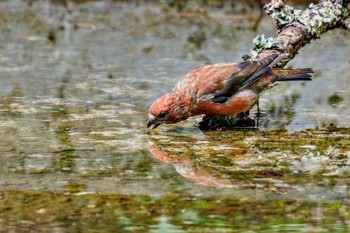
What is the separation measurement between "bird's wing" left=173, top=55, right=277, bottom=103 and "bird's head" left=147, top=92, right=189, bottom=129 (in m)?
0.15

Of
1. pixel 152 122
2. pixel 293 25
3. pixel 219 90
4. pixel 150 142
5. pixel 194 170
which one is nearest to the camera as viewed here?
pixel 194 170

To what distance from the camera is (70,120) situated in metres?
7.00

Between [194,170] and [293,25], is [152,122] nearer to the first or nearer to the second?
[194,170]

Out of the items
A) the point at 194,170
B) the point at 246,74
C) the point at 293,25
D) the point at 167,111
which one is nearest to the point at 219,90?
the point at 246,74

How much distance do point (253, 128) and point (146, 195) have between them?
215 cm

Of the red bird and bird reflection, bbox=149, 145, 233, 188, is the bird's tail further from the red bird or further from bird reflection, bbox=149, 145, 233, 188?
bird reflection, bbox=149, 145, 233, 188

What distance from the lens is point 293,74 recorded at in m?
7.33

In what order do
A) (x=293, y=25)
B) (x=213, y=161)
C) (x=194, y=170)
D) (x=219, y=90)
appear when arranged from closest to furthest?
(x=194, y=170)
(x=213, y=161)
(x=219, y=90)
(x=293, y=25)

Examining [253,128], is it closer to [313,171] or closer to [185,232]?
[313,171]

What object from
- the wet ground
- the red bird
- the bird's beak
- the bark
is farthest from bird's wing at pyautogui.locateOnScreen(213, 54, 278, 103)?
the bird's beak

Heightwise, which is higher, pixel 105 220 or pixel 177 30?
pixel 177 30

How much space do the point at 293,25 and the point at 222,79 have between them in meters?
1.00

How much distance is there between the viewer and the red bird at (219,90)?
271 inches

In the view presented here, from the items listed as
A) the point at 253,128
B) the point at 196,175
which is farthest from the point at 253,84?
the point at 196,175
